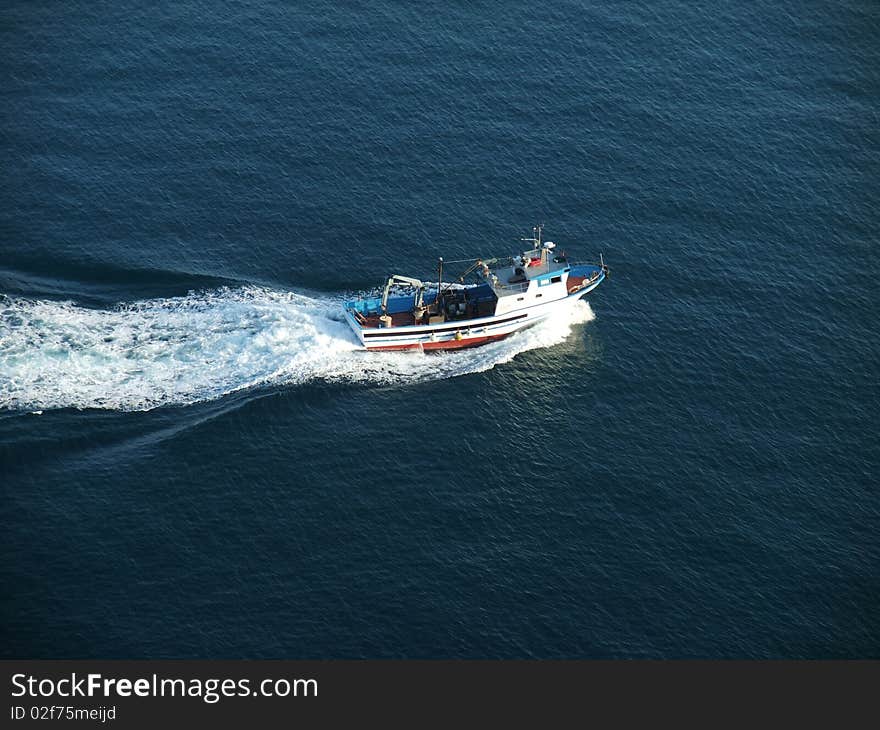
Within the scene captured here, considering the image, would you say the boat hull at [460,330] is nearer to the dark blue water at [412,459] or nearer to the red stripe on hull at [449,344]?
the red stripe on hull at [449,344]

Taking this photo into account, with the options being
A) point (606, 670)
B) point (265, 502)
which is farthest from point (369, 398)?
point (606, 670)

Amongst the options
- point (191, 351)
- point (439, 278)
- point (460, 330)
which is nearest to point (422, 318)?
point (460, 330)

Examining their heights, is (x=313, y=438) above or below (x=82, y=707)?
above

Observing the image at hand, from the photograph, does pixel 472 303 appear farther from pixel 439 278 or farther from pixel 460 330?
pixel 439 278

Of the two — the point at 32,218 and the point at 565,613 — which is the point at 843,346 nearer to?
the point at 565,613

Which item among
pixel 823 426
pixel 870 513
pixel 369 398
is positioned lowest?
pixel 870 513

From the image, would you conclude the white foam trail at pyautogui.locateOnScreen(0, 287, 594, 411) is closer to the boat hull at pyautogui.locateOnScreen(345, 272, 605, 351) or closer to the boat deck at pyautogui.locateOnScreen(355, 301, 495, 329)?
the boat hull at pyautogui.locateOnScreen(345, 272, 605, 351)

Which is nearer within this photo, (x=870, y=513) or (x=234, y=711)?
(x=234, y=711)
